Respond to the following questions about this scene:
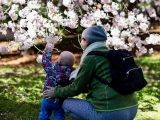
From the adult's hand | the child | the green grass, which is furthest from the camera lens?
the green grass

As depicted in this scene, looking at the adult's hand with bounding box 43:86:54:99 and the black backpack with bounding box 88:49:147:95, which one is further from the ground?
the black backpack with bounding box 88:49:147:95

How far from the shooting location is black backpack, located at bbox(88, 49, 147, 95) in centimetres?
454

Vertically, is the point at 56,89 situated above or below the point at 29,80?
above

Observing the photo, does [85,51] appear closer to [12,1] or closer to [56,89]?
[56,89]

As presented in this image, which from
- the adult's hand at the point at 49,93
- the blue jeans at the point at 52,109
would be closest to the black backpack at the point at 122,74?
the adult's hand at the point at 49,93

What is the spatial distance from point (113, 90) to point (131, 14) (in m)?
4.12

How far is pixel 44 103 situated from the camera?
536cm

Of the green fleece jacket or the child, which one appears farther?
the child

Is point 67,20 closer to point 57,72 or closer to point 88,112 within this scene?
point 57,72

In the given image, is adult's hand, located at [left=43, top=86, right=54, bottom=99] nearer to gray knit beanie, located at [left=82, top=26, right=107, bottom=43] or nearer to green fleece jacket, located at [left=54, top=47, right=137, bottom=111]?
green fleece jacket, located at [left=54, top=47, right=137, bottom=111]

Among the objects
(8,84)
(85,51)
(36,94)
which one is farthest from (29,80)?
(85,51)

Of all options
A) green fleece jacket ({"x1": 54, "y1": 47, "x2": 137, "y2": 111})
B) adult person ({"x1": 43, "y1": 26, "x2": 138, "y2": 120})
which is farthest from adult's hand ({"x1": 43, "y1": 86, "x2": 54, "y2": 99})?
green fleece jacket ({"x1": 54, "y1": 47, "x2": 137, "y2": 111})

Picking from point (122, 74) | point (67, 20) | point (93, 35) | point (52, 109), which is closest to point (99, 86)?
point (122, 74)

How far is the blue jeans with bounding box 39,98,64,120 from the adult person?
18.5 inches
